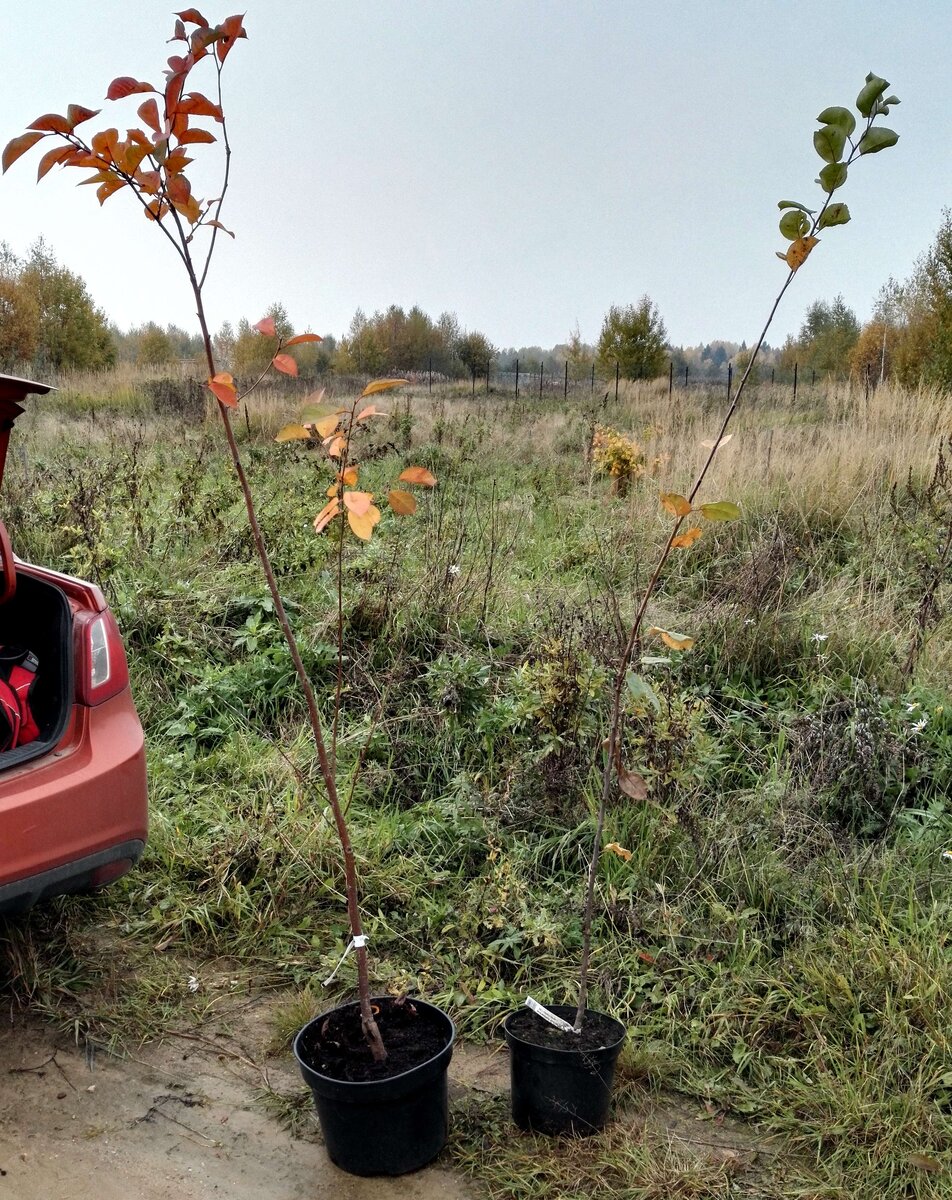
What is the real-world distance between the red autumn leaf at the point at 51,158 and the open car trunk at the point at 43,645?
52.1 inches

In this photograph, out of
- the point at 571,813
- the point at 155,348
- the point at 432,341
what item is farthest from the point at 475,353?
the point at 571,813

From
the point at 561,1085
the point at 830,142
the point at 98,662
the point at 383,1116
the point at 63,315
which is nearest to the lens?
the point at 830,142

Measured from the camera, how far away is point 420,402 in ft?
63.2

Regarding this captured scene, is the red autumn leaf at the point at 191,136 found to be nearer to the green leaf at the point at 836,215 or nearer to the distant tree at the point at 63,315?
the green leaf at the point at 836,215

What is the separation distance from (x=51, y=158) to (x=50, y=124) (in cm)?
7

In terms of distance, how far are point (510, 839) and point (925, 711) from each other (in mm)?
1987

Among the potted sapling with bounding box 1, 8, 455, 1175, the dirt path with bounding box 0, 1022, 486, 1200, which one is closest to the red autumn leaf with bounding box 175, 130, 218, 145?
the potted sapling with bounding box 1, 8, 455, 1175

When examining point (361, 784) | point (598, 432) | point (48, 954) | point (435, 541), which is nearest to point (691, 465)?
point (598, 432)

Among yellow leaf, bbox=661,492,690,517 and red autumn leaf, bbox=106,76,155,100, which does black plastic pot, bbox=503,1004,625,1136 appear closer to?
yellow leaf, bbox=661,492,690,517

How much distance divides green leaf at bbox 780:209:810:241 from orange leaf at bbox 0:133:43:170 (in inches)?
62.7

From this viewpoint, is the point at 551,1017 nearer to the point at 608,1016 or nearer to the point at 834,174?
the point at 608,1016

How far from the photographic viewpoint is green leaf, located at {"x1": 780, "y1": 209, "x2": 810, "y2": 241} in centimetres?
230

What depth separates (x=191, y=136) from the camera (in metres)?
2.02

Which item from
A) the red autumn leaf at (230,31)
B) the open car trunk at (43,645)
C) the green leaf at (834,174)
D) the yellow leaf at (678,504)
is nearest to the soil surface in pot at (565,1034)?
the yellow leaf at (678,504)
